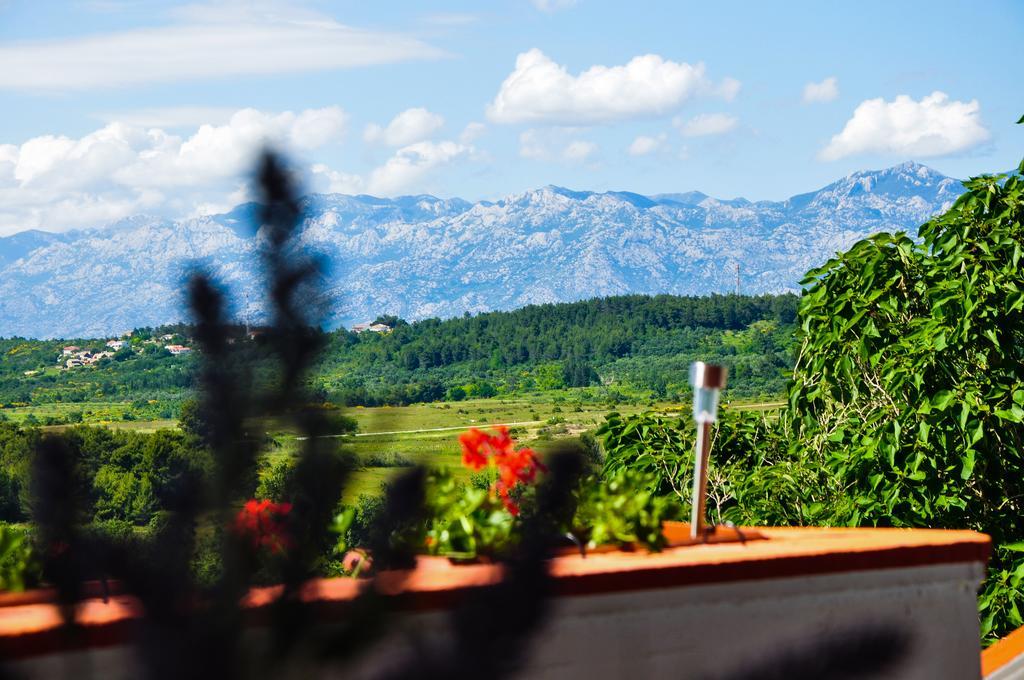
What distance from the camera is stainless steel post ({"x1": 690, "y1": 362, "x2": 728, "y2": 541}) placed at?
2.23 meters

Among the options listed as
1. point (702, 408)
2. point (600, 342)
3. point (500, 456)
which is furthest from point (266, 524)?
Result: point (600, 342)

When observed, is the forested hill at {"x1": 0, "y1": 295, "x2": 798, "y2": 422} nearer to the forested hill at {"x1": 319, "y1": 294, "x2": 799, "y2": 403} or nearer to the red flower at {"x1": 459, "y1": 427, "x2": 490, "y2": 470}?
the forested hill at {"x1": 319, "y1": 294, "x2": 799, "y2": 403}

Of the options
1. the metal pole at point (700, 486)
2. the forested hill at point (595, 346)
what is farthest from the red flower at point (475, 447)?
the forested hill at point (595, 346)

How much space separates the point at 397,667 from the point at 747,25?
7418 centimetres

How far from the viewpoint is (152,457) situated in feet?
3.37

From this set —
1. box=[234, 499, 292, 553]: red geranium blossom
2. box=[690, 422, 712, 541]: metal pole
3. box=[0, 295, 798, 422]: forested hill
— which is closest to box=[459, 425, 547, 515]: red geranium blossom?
box=[690, 422, 712, 541]: metal pole

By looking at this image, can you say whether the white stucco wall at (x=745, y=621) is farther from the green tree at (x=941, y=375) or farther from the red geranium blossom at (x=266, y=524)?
the green tree at (x=941, y=375)

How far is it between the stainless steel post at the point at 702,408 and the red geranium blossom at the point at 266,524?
1397 millimetres

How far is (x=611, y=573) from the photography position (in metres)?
1.85

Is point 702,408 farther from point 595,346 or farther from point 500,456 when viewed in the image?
point 595,346

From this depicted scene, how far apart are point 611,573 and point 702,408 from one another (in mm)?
556

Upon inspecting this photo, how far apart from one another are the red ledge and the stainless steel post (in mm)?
147

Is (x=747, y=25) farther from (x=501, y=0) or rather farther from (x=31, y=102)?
(x=31, y=102)

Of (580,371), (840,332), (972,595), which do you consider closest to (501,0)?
(580,371)
